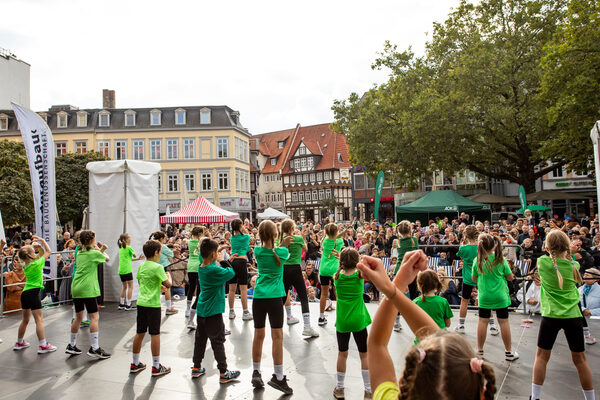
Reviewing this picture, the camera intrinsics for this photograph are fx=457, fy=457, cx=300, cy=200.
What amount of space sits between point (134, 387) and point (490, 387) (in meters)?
5.24

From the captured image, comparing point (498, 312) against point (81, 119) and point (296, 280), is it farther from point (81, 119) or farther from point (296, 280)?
point (81, 119)

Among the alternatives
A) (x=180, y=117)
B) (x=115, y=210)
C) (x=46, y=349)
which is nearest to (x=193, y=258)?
(x=46, y=349)

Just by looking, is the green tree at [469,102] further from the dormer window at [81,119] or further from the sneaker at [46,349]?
the dormer window at [81,119]

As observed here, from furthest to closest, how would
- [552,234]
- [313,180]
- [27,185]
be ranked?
[313,180], [27,185], [552,234]

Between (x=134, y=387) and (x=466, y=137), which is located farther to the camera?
(x=466, y=137)

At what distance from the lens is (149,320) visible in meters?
5.97

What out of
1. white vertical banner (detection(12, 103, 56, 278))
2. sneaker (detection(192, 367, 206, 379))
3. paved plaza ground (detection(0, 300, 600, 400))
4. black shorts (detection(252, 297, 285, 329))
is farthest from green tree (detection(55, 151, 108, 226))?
black shorts (detection(252, 297, 285, 329))

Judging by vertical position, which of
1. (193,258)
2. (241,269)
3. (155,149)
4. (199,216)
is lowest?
(241,269)

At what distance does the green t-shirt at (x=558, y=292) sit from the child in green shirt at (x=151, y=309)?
4.56 m

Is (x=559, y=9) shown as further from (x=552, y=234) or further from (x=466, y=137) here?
(x=552, y=234)

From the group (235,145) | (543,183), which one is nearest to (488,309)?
(543,183)

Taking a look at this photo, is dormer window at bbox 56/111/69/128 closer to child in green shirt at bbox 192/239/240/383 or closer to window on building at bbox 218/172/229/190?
window on building at bbox 218/172/229/190

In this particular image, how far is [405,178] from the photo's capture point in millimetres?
28031

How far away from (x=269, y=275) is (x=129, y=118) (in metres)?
50.0
